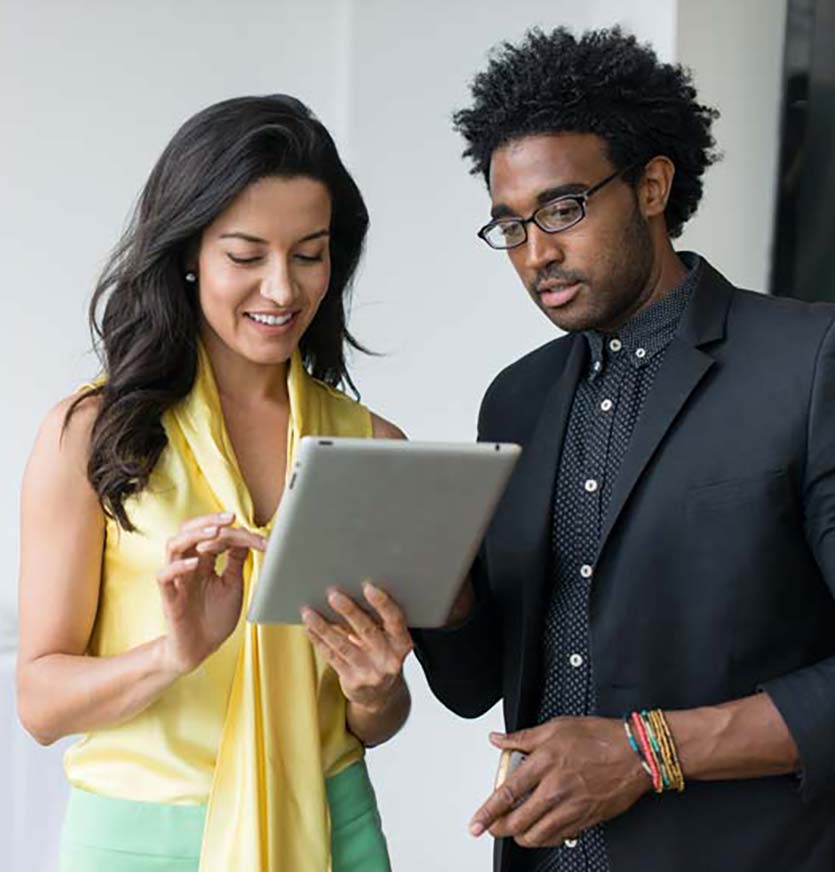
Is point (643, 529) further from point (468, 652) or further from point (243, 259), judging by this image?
point (243, 259)

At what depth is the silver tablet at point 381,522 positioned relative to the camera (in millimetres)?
1459

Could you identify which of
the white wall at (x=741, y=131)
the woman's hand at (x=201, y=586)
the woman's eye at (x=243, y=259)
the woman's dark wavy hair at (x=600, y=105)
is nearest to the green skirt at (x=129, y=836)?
the woman's hand at (x=201, y=586)

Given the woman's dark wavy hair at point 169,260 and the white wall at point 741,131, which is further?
the white wall at point 741,131

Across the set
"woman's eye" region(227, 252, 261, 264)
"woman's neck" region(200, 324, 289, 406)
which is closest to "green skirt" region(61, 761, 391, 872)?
"woman's neck" region(200, 324, 289, 406)

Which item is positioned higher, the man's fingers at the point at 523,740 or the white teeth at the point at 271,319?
the white teeth at the point at 271,319

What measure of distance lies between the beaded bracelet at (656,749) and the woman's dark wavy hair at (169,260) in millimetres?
601

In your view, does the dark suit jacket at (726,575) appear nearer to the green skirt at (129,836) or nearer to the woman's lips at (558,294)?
the woman's lips at (558,294)

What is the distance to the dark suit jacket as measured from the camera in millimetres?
1693

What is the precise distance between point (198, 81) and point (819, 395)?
2.24 metres

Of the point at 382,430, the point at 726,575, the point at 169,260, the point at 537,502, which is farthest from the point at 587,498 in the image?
the point at 169,260

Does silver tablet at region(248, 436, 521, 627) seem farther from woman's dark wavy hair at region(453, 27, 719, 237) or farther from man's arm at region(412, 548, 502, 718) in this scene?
woman's dark wavy hair at region(453, 27, 719, 237)

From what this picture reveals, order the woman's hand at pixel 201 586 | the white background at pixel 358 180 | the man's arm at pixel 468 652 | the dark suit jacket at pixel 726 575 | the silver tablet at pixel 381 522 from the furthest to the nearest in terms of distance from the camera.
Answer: the white background at pixel 358 180 → the man's arm at pixel 468 652 → the dark suit jacket at pixel 726 575 → the woman's hand at pixel 201 586 → the silver tablet at pixel 381 522

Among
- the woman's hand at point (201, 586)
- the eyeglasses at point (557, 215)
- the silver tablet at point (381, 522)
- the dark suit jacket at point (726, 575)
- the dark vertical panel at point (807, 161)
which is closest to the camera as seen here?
the silver tablet at point (381, 522)

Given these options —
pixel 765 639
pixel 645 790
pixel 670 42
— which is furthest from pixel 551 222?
pixel 670 42
